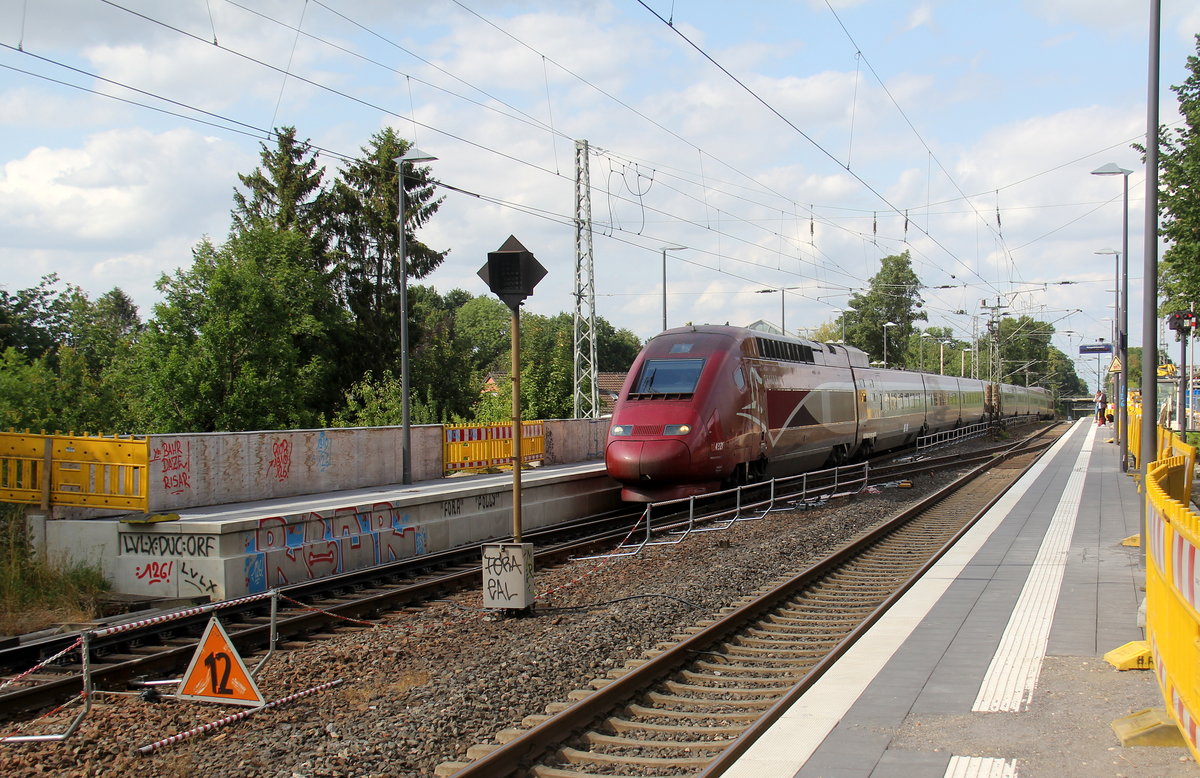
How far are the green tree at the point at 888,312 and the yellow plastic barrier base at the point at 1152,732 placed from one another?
8672 cm

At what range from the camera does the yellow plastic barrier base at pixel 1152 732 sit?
5.03 m

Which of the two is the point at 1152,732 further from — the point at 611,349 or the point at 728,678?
the point at 611,349

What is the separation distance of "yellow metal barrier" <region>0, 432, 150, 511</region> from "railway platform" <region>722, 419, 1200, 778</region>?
10.5 metres

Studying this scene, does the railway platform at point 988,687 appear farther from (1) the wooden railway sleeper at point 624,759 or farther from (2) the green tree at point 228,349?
(2) the green tree at point 228,349

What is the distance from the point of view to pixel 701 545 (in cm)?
1440

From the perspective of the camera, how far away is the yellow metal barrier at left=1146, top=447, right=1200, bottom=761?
4367mm

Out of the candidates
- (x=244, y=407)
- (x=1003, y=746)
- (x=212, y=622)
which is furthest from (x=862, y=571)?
(x=244, y=407)

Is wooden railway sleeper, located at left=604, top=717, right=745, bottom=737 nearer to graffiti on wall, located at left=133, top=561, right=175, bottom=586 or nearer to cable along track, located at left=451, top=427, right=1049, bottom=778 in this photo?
cable along track, located at left=451, top=427, right=1049, bottom=778

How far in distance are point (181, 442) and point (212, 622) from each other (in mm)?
10337

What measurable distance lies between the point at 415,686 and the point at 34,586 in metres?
7.43

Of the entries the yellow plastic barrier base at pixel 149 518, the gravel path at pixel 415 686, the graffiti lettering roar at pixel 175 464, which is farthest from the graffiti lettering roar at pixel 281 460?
the gravel path at pixel 415 686

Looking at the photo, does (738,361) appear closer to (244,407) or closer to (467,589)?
(467,589)

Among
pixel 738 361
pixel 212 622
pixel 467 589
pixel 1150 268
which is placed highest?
pixel 1150 268

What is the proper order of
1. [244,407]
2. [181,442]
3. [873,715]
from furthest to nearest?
1. [244,407]
2. [181,442]
3. [873,715]
